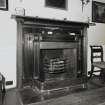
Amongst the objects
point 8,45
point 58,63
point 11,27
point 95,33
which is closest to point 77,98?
point 58,63

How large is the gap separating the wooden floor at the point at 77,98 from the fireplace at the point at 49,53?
0.36 m

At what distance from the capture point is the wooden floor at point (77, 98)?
8.20 ft

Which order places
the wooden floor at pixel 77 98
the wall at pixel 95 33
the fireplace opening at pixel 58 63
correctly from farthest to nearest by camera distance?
1. the wall at pixel 95 33
2. the fireplace opening at pixel 58 63
3. the wooden floor at pixel 77 98

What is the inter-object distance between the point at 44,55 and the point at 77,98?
4.48 ft

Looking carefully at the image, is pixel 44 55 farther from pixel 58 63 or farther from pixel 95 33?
pixel 95 33


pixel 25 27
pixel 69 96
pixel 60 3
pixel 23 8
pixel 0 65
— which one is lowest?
pixel 69 96

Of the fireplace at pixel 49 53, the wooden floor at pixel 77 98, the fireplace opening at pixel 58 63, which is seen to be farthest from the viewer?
the fireplace opening at pixel 58 63

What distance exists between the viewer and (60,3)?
363 cm

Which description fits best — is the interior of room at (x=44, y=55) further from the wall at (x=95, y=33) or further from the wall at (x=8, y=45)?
the wall at (x=95, y=33)

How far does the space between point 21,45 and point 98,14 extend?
8.61 feet

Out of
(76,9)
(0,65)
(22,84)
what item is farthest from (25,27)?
(76,9)

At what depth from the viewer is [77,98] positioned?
8.80 ft

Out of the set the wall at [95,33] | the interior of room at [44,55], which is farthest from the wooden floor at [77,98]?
the wall at [95,33]

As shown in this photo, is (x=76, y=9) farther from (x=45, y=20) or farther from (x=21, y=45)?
(x=21, y=45)
